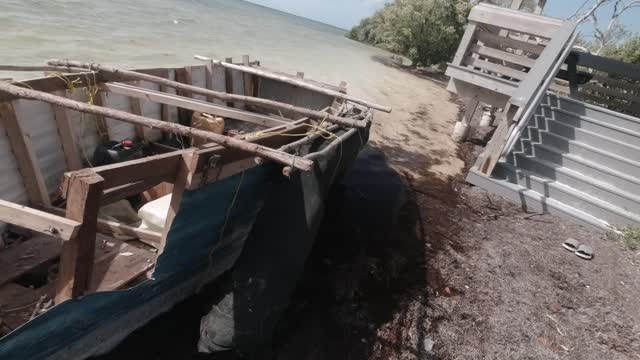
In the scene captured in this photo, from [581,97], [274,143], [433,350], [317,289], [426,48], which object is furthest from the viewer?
[426,48]

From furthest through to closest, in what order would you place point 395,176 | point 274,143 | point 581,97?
point 581,97 < point 395,176 < point 274,143

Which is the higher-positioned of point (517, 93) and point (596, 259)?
point (517, 93)

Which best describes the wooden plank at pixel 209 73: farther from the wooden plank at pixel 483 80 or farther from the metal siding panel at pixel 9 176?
the wooden plank at pixel 483 80

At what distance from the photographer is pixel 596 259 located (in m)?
6.88

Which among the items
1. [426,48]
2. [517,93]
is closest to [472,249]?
[517,93]

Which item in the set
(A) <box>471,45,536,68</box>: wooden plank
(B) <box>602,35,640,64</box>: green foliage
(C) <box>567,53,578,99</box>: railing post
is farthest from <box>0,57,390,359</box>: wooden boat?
(B) <box>602,35,640,64</box>: green foliage

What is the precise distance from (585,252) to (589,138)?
3557 mm

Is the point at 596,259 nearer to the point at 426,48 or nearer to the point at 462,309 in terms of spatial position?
the point at 462,309

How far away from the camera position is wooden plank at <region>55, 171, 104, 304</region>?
2275 mm

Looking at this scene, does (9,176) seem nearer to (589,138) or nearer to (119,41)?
(589,138)

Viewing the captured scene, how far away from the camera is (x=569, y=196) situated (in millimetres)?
8141

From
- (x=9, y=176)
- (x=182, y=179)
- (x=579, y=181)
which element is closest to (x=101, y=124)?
(x=9, y=176)

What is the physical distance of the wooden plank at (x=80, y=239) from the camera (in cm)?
228

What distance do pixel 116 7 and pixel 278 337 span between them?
3719cm
